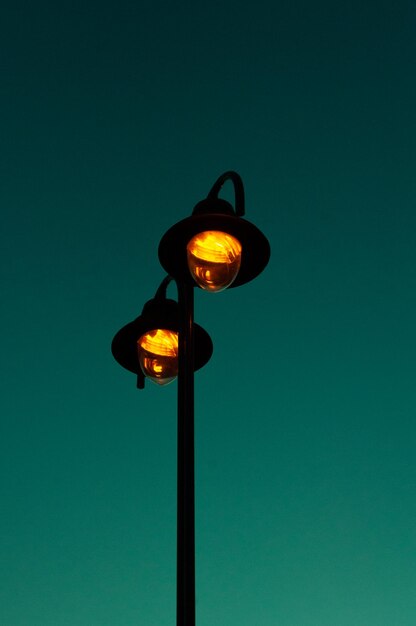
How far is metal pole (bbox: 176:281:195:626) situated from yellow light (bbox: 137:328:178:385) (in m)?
0.51

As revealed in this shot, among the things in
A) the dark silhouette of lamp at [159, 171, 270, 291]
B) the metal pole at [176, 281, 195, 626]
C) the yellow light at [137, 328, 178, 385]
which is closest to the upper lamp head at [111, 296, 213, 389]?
the yellow light at [137, 328, 178, 385]

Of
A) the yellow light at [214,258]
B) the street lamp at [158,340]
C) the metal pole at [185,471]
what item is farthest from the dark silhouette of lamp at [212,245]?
the street lamp at [158,340]

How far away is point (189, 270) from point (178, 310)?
0.54 meters

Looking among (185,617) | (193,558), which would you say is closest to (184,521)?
(193,558)

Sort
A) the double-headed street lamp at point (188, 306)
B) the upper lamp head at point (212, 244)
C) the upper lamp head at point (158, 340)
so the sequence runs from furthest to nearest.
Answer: the upper lamp head at point (158, 340), the upper lamp head at point (212, 244), the double-headed street lamp at point (188, 306)

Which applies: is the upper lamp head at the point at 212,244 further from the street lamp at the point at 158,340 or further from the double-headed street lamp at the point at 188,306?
the street lamp at the point at 158,340

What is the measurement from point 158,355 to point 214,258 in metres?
1.06

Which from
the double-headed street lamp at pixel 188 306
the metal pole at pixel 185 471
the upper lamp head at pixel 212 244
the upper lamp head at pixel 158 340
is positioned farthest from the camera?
the upper lamp head at pixel 158 340

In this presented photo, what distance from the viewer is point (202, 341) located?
6051 mm

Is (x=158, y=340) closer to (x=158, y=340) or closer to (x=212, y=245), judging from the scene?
(x=158, y=340)

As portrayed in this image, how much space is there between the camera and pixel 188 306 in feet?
18.0

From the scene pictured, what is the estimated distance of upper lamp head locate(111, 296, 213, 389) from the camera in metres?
5.90

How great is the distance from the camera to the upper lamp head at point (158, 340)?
5.90 m

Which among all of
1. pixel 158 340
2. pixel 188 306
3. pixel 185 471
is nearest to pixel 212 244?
pixel 188 306
